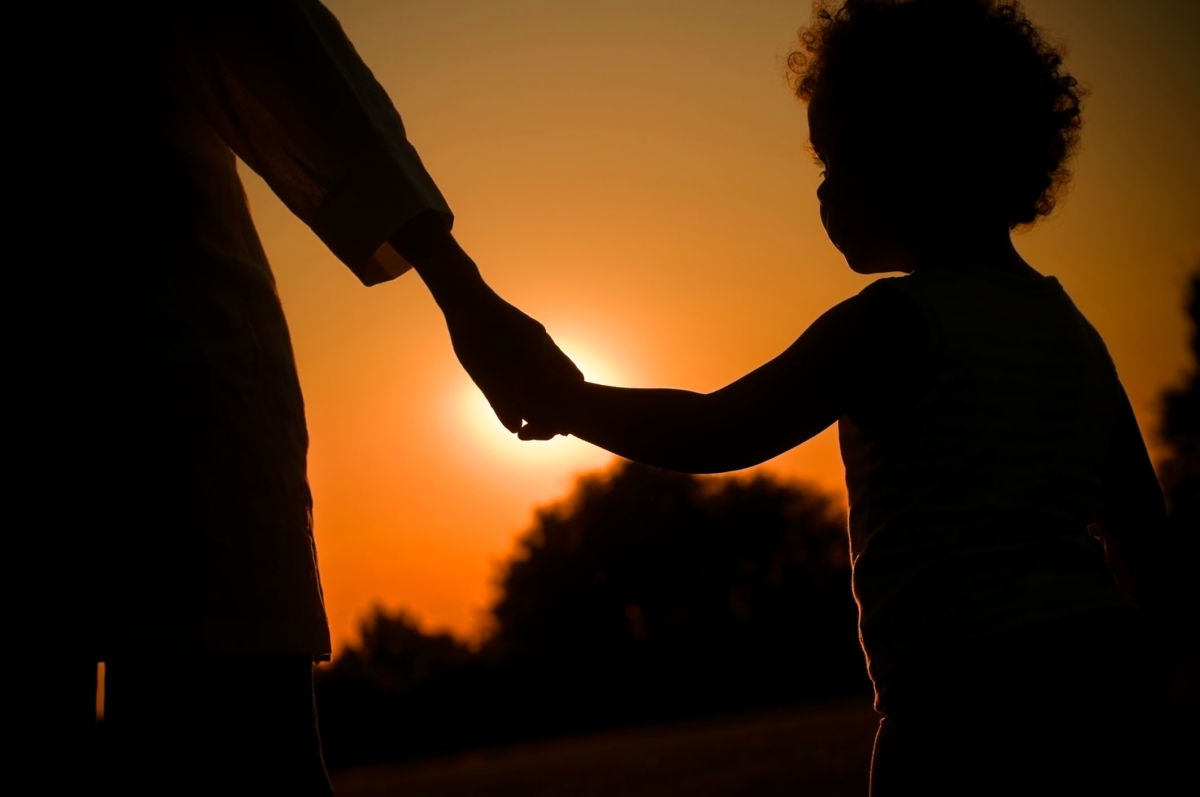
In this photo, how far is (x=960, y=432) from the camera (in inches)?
61.3

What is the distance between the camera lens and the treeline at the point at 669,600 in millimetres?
51156

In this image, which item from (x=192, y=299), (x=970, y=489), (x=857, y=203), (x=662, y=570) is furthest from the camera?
(x=662, y=570)

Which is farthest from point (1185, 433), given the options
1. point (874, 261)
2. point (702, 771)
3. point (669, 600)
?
point (669, 600)

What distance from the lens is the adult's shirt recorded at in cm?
164

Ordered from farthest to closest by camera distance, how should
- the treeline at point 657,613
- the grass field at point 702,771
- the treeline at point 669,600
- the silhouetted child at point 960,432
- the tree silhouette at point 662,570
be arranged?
the tree silhouette at point 662,570, the treeline at point 669,600, the treeline at point 657,613, the grass field at point 702,771, the silhouetted child at point 960,432

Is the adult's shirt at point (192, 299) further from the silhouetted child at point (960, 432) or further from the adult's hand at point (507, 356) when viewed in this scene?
the silhouetted child at point (960, 432)

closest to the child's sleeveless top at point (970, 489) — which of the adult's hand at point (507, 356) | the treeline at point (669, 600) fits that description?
the adult's hand at point (507, 356)

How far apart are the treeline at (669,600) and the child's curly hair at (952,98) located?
47.9 meters

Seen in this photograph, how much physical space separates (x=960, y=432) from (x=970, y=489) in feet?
0.27

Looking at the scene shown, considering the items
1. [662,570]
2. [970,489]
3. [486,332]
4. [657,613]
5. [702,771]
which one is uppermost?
[662,570]

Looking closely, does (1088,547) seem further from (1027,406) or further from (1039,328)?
(1039,328)

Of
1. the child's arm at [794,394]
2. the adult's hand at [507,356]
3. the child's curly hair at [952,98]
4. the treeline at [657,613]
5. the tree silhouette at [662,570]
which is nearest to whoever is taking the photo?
the child's arm at [794,394]

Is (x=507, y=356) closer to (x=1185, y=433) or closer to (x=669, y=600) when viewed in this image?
(x=1185, y=433)

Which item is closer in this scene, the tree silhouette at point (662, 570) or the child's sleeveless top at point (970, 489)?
the child's sleeveless top at point (970, 489)
